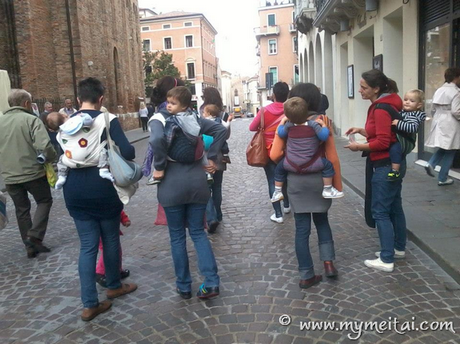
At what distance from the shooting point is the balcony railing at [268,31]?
64562mm

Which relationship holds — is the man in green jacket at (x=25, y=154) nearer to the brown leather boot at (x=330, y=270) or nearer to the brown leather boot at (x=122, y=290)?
the brown leather boot at (x=122, y=290)

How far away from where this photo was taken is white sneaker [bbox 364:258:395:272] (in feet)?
14.7

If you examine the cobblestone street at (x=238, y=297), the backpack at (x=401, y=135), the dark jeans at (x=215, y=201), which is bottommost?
the cobblestone street at (x=238, y=297)

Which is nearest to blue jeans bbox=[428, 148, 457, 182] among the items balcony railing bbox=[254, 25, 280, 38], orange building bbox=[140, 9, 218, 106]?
balcony railing bbox=[254, 25, 280, 38]

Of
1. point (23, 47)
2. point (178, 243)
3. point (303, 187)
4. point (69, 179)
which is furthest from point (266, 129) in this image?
point (23, 47)

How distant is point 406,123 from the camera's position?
4.20 metres

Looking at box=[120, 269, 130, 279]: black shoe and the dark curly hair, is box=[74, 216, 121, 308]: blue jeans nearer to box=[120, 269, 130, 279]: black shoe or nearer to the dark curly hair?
box=[120, 269, 130, 279]: black shoe

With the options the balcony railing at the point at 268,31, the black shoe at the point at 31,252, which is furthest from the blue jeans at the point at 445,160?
the balcony railing at the point at 268,31

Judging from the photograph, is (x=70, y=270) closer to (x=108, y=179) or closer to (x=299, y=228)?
(x=108, y=179)

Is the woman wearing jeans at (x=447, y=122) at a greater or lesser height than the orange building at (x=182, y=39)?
lesser

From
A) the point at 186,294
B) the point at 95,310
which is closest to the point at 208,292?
the point at 186,294

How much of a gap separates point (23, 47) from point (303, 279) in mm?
22764

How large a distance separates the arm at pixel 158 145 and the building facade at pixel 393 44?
20.9 feet

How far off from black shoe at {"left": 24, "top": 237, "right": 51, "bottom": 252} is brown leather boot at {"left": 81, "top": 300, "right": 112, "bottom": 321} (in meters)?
2.01
